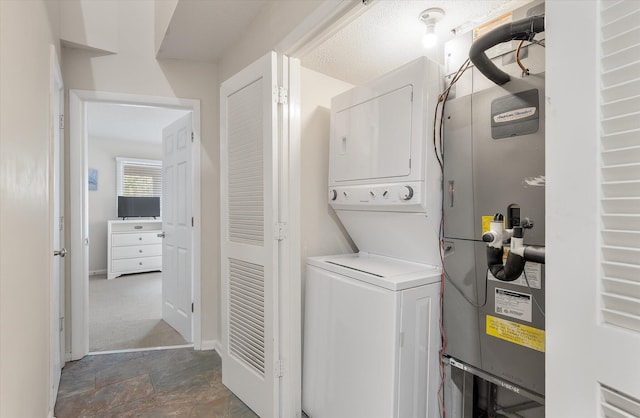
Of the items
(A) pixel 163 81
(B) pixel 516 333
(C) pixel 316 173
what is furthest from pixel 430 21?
(A) pixel 163 81

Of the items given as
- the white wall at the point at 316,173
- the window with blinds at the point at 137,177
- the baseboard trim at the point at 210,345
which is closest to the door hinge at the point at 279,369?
the white wall at the point at 316,173

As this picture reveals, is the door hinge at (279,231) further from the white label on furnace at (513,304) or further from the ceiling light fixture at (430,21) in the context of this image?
the ceiling light fixture at (430,21)

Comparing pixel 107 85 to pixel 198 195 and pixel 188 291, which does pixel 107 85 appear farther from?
pixel 188 291

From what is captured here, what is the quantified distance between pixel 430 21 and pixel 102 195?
6.33 metres

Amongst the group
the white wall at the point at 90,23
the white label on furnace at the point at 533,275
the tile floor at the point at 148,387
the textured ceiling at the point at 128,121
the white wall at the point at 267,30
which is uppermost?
the white wall at the point at 90,23

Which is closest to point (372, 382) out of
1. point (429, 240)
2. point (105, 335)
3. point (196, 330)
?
point (429, 240)

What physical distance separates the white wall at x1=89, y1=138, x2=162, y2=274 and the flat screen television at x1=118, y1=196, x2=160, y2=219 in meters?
0.25

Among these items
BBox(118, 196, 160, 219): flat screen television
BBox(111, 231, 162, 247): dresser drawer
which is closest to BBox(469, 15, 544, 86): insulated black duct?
BBox(111, 231, 162, 247): dresser drawer

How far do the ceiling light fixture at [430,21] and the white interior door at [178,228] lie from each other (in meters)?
2.15

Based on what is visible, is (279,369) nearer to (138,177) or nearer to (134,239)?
(134,239)

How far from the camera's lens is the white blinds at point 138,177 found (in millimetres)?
6164

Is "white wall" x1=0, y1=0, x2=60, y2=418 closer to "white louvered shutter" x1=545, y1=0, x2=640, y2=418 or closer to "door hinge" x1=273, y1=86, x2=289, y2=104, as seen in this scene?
"door hinge" x1=273, y1=86, x2=289, y2=104

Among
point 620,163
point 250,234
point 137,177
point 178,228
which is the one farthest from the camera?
point 137,177

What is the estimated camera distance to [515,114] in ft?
3.97
